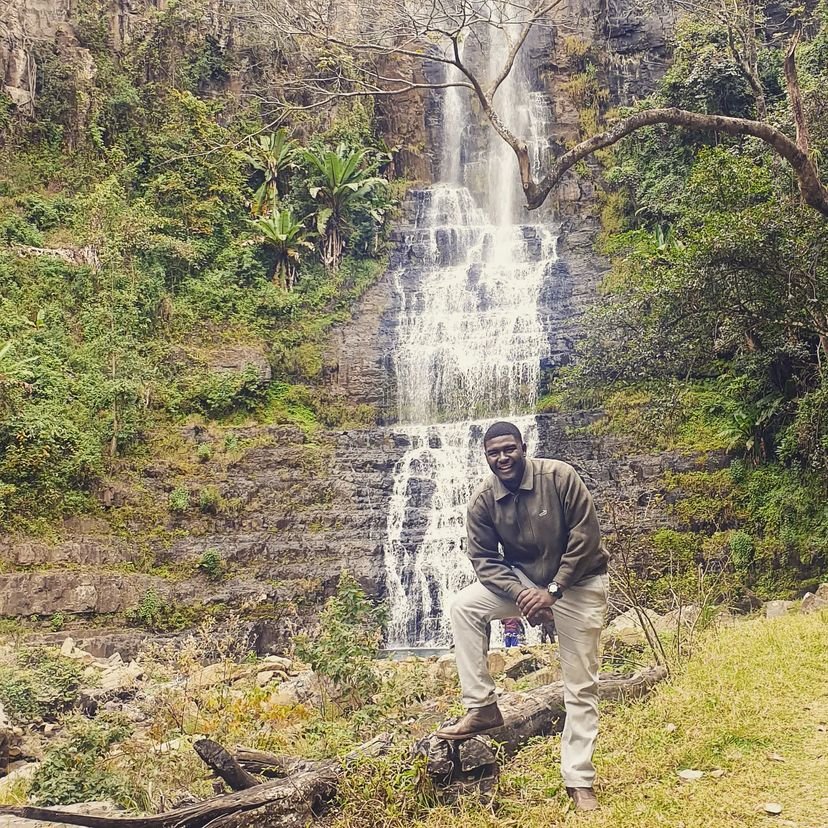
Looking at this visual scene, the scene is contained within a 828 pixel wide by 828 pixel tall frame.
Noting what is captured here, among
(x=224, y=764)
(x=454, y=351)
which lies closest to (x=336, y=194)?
(x=454, y=351)

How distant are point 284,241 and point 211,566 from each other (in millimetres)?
9500

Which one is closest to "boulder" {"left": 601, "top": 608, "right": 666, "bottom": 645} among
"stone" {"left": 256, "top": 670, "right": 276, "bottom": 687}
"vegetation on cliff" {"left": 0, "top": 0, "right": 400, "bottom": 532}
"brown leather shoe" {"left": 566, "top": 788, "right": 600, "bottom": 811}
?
"stone" {"left": 256, "top": 670, "right": 276, "bottom": 687}

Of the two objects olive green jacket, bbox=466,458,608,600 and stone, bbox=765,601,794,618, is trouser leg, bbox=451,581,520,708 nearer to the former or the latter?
olive green jacket, bbox=466,458,608,600

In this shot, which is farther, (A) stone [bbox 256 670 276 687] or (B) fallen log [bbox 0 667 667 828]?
(A) stone [bbox 256 670 276 687]

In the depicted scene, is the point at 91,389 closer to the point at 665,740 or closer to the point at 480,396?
the point at 480,396

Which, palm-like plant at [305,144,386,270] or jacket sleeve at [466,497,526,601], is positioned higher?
palm-like plant at [305,144,386,270]

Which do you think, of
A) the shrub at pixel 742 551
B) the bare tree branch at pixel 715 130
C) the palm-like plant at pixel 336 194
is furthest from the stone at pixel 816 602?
the palm-like plant at pixel 336 194

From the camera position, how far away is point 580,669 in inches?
145

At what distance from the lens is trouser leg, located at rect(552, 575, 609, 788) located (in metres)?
3.64

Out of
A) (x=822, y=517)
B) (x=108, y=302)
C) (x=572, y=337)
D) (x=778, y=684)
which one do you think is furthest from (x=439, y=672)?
(x=108, y=302)

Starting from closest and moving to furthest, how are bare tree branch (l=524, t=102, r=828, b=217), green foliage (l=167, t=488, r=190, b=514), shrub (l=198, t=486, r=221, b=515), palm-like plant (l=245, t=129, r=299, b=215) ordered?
bare tree branch (l=524, t=102, r=828, b=217)
green foliage (l=167, t=488, r=190, b=514)
shrub (l=198, t=486, r=221, b=515)
palm-like plant (l=245, t=129, r=299, b=215)

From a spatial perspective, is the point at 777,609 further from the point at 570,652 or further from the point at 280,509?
the point at 280,509

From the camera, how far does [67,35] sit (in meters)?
22.2

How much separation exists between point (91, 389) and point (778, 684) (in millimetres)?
14156
